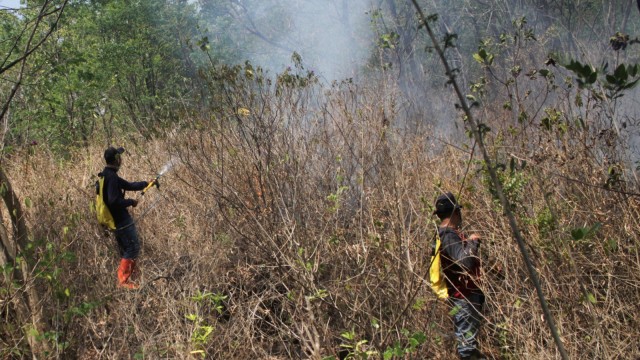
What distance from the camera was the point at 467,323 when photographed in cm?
409

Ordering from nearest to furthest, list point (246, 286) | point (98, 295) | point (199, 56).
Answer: point (98, 295)
point (246, 286)
point (199, 56)

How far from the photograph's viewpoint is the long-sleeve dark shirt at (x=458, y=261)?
391 centimetres

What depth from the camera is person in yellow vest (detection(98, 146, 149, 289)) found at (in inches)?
228

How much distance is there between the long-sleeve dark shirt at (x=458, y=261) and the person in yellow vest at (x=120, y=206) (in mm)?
3097

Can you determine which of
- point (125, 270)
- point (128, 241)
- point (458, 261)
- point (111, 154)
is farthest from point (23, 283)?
point (458, 261)

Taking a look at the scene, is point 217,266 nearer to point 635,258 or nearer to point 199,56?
point 635,258

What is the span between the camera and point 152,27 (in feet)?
52.8

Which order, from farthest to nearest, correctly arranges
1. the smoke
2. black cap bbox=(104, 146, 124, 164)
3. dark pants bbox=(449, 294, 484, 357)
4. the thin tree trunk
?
the smoke → black cap bbox=(104, 146, 124, 164) → the thin tree trunk → dark pants bbox=(449, 294, 484, 357)

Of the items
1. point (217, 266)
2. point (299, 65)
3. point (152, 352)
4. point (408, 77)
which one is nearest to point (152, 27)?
point (408, 77)

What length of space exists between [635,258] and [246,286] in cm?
310

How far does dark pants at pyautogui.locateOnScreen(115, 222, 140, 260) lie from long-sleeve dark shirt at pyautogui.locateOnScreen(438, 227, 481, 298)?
3.27 metres

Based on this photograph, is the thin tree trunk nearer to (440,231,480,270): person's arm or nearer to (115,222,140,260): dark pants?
(115,222,140,260): dark pants

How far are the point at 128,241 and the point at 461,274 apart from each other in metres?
3.42

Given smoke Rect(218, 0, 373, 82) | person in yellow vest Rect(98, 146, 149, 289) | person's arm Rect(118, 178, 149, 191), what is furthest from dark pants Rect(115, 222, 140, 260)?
smoke Rect(218, 0, 373, 82)
